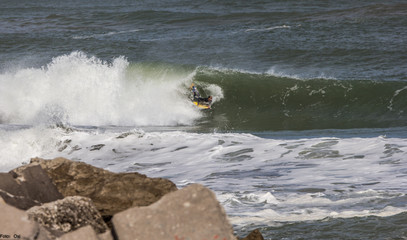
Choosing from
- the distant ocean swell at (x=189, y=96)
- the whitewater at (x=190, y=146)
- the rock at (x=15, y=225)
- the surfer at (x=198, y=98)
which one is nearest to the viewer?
the rock at (x=15, y=225)

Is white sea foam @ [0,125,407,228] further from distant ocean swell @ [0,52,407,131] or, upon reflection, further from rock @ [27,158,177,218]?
distant ocean swell @ [0,52,407,131]

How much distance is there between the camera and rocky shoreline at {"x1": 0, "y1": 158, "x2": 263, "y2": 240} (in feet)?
12.2

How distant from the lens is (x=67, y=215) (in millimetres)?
4453

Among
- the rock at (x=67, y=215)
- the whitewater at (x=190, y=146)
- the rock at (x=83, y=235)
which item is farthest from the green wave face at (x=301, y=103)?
the rock at (x=83, y=235)

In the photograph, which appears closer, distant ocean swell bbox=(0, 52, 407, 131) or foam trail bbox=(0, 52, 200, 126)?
distant ocean swell bbox=(0, 52, 407, 131)

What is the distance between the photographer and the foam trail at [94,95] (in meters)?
17.0

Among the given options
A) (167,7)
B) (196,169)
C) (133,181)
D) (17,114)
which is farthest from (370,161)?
(167,7)

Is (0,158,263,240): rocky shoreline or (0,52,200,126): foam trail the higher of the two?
(0,158,263,240): rocky shoreline

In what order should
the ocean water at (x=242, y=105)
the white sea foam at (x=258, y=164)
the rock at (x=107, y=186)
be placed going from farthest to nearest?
1. the ocean water at (x=242, y=105)
2. the white sea foam at (x=258, y=164)
3. the rock at (x=107, y=186)

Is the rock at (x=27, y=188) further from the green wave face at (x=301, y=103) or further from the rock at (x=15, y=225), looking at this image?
the green wave face at (x=301, y=103)

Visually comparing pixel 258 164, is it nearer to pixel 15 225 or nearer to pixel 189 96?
pixel 15 225

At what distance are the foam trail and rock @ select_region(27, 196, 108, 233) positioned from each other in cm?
1167

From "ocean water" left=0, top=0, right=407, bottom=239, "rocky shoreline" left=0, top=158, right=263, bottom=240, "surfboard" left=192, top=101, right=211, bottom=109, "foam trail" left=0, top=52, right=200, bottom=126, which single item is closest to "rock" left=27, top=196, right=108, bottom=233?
"rocky shoreline" left=0, top=158, right=263, bottom=240

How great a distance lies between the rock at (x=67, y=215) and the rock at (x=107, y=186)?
0.85m
